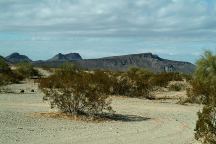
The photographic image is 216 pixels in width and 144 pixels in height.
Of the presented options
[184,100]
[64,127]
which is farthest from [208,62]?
[64,127]

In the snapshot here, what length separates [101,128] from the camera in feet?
72.4

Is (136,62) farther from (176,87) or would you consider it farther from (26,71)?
(176,87)

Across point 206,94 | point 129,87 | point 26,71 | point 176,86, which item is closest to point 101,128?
point 206,94

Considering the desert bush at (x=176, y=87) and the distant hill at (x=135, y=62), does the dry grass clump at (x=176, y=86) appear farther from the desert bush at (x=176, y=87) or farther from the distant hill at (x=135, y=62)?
the distant hill at (x=135, y=62)

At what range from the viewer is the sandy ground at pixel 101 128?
61.2 feet

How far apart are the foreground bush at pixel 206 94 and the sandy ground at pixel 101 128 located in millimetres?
1639

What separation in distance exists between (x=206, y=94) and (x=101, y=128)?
14.3 m

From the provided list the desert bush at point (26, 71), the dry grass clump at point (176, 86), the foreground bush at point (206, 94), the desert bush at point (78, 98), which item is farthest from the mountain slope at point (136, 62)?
the desert bush at point (78, 98)

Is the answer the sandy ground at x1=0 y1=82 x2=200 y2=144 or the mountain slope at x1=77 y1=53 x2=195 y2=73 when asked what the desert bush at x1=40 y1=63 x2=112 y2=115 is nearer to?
the sandy ground at x1=0 y1=82 x2=200 y2=144

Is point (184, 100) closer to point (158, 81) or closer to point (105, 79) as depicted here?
point (105, 79)

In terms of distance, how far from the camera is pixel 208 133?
15594 millimetres

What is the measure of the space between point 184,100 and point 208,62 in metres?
12.0

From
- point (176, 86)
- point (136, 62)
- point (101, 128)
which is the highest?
point (136, 62)

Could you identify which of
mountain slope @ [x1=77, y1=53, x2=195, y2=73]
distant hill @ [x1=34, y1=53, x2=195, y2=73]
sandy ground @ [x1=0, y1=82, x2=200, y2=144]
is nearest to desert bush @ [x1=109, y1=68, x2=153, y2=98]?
sandy ground @ [x1=0, y1=82, x2=200, y2=144]
